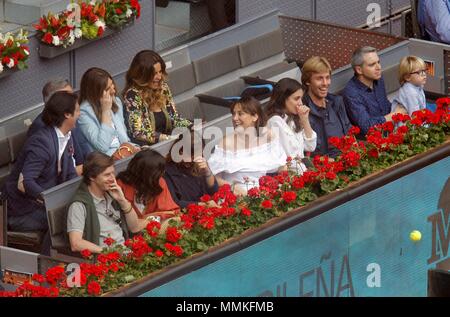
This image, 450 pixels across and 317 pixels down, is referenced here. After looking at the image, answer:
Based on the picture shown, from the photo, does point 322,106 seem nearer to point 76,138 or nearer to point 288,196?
point 76,138

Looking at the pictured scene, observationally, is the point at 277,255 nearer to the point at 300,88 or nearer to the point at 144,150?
the point at 144,150

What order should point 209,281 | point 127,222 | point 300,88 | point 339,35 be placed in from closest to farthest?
point 209,281 < point 127,222 < point 300,88 < point 339,35

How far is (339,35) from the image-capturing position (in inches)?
588

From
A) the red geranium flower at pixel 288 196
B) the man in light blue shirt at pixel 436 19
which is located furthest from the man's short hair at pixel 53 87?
the man in light blue shirt at pixel 436 19

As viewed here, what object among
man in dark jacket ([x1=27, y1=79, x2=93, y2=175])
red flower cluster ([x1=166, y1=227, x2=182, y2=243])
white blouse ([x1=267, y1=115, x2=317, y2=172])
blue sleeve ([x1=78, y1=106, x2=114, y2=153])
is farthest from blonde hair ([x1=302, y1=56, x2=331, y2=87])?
red flower cluster ([x1=166, y1=227, x2=182, y2=243])

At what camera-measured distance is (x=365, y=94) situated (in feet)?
44.9

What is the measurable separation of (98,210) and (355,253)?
1814 millimetres

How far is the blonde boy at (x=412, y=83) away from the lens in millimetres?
13727

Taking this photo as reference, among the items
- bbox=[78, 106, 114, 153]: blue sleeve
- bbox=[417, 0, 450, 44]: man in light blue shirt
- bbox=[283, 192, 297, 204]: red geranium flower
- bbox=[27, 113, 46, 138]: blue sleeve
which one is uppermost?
bbox=[283, 192, 297, 204]: red geranium flower

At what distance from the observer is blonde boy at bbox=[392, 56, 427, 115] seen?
13.7 metres

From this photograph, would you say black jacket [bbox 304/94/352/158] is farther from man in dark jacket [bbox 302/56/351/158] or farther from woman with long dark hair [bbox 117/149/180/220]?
woman with long dark hair [bbox 117/149/180/220]

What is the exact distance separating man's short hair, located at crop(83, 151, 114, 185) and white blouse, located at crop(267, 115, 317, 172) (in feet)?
5.31
